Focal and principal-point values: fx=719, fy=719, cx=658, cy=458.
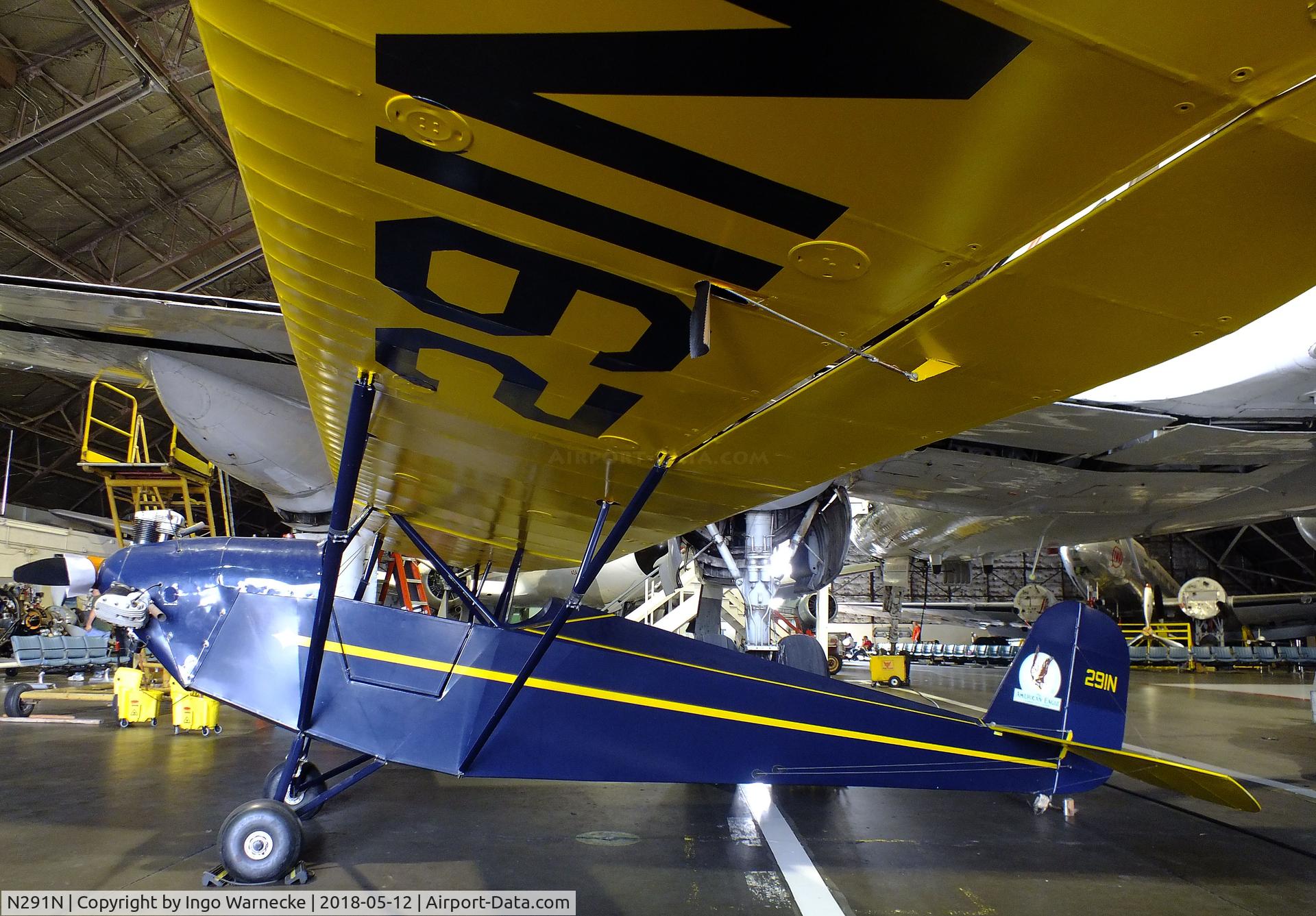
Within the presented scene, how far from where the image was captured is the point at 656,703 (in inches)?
156

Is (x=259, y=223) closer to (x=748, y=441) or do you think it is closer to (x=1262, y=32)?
(x=748, y=441)

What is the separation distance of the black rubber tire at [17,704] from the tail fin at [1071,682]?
1032 centimetres

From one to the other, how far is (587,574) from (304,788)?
7.39ft

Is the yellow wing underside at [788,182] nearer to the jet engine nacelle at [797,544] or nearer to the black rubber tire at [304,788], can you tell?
the black rubber tire at [304,788]

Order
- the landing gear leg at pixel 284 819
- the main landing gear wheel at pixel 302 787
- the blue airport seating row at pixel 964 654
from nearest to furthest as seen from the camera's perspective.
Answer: the landing gear leg at pixel 284 819
the main landing gear wheel at pixel 302 787
the blue airport seating row at pixel 964 654

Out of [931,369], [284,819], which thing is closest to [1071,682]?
[931,369]

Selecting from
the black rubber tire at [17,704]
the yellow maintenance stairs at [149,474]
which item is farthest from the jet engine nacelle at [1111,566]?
the black rubber tire at [17,704]

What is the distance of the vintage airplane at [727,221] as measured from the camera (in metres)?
1.07

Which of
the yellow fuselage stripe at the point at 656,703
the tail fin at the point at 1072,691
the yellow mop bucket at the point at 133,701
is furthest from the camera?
the yellow mop bucket at the point at 133,701

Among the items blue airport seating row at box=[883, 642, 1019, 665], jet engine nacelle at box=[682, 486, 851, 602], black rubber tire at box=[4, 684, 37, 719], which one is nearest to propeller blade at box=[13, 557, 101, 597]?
jet engine nacelle at box=[682, 486, 851, 602]

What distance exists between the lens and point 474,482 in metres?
3.82

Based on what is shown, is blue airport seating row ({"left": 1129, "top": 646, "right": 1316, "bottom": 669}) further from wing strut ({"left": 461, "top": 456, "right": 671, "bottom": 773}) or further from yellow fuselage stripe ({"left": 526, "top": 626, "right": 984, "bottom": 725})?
wing strut ({"left": 461, "top": 456, "right": 671, "bottom": 773})

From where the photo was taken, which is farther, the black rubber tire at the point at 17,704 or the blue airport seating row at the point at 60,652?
the blue airport seating row at the point at 60,652

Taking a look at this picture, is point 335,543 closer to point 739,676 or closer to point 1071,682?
point 739,676
